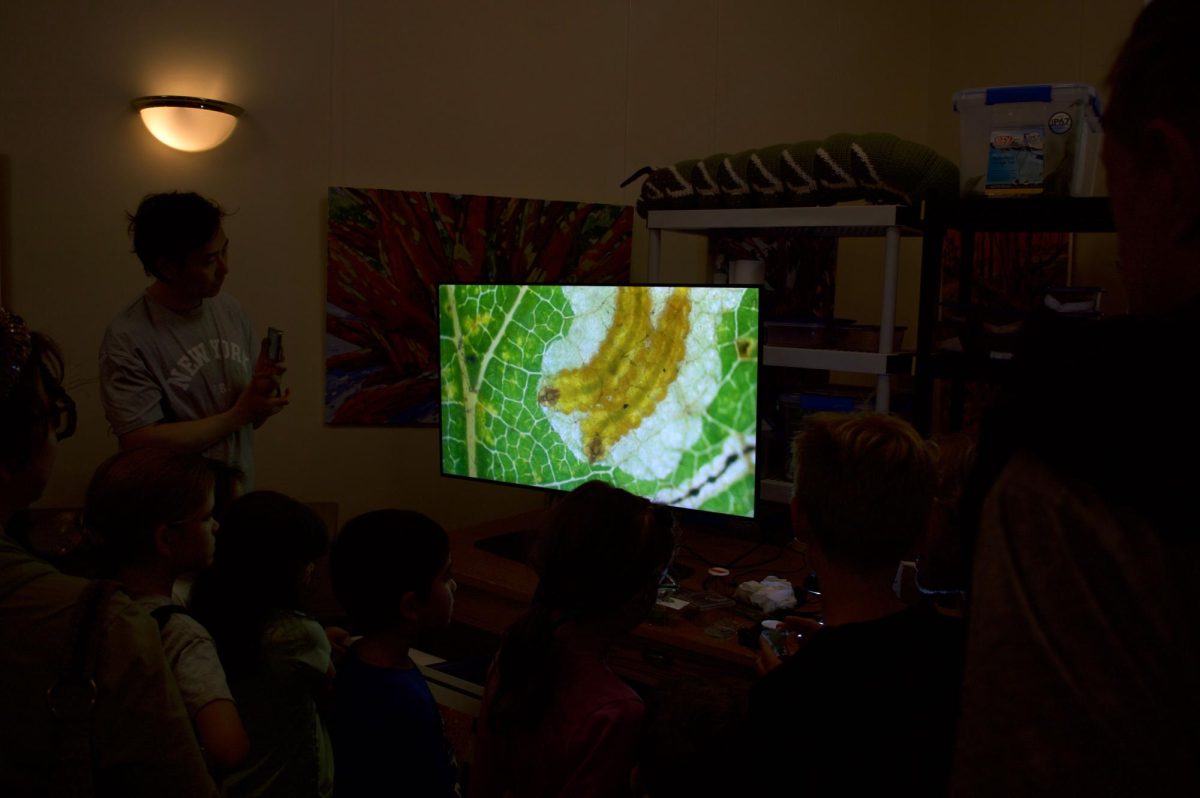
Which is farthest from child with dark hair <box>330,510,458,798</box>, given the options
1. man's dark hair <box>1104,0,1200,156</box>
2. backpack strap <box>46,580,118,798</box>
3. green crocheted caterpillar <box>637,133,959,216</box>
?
green crocheted caterpillar <box>637,133,959,216</box>

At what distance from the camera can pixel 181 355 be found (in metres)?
2.24

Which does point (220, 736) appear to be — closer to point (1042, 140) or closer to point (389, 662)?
point (389, 662)

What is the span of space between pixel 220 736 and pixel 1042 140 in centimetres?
197

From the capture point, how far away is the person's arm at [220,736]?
1.31 meters

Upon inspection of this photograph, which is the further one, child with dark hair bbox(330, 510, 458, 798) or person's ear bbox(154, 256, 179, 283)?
person's ear bbox(154, 256, 179, 283)

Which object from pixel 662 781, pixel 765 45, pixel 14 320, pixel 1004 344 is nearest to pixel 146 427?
pixel 14 320

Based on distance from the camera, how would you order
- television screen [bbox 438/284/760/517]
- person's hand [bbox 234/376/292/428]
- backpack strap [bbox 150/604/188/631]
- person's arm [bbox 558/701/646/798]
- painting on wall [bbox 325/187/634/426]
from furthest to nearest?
1. painting on wall [bbox 325/187/634/426]
2. person's hand [bbox 234/376/292/428]
3. television screen [bbox 438/284/760/517]
4. backpack strap [bbox 150/604/188/631]
5. person's arm [bbox 558/701/646/798]

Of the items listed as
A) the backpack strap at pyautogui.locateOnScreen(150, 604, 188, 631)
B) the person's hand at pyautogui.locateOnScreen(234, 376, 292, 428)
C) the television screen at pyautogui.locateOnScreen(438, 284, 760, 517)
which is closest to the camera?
the backpack strap at pyautogui.locateOnScreen(150, 604, 188, 631)

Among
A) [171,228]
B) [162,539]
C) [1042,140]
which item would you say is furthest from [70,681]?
[1042,140]

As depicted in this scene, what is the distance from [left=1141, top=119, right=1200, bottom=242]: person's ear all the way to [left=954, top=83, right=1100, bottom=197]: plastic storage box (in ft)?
5.51

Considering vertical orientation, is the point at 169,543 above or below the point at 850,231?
below

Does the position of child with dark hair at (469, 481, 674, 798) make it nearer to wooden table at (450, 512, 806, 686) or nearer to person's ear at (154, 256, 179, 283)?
wooden table at (450, 512, 806, 686)

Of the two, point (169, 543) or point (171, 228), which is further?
point (171, 228)

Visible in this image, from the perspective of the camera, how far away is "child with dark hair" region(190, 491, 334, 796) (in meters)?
1.48
